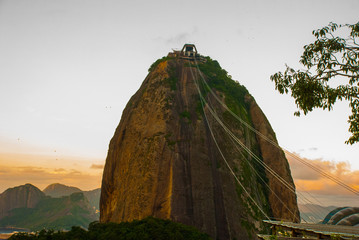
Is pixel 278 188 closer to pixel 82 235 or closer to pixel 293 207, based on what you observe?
pixel 293 207

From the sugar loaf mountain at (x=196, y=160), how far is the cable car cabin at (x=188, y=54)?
5229 millimetres

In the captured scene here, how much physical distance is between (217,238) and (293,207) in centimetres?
1402

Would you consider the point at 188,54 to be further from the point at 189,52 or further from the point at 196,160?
the point at 196,160

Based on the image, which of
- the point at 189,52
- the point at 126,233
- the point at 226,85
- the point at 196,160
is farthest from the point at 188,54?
the point at 126,233

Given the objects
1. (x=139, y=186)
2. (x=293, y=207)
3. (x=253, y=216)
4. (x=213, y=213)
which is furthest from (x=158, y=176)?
(x=293, y=207)

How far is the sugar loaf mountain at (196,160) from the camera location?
1103 inches

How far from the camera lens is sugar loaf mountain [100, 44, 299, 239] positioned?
28.0 metres

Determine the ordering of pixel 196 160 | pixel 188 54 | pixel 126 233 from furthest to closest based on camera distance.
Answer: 1. pixel 188 54
2. pixel 196 160
3. pixel 126 233

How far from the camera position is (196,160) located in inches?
1236

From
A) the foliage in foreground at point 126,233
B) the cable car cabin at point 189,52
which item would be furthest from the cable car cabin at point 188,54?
the foliage in foreground at point 126,233

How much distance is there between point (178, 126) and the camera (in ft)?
112

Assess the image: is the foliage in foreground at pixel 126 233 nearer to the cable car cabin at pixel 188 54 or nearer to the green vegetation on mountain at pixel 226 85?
the green vegetation on mountain at pixel 226 85

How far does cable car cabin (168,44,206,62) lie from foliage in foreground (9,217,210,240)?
3673 centimetres

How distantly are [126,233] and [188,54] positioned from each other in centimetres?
4207
